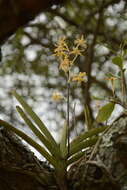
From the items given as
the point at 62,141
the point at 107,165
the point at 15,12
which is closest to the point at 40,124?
the point at 62,141

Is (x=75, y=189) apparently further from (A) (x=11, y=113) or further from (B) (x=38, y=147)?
(A) (x=11, y=113)

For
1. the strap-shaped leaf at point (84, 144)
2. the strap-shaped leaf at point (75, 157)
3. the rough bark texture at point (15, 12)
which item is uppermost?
the rough bark texture at point (15, 12)

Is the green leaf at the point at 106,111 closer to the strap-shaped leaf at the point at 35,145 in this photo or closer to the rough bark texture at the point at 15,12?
the strap-shaped leaf at the point at 35,145

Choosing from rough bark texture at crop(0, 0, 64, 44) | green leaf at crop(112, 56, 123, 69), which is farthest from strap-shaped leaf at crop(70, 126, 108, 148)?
rough bark texture at crop(0, 0, 64, 44)

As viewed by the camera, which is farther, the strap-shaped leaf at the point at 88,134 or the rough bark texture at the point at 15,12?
the rough bark texture at the point at 15,12

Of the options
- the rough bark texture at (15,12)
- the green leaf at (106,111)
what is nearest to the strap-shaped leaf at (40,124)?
the green leaf at (106,111)

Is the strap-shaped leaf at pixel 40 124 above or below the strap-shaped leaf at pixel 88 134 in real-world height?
above

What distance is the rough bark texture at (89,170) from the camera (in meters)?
0.62

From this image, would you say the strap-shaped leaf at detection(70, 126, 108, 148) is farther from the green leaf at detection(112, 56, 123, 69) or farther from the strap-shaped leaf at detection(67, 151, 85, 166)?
the green leaf at detection(112, 56, 123, 69)

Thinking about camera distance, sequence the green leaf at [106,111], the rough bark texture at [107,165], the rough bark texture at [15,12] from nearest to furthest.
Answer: the rough bark texture at [107,165]
the green leaf at [106,111]
the rough bark texture at [15,12]

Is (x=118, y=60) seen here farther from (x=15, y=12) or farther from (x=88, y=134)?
(x=15, y=12)

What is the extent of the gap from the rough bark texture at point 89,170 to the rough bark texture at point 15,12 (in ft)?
1.22

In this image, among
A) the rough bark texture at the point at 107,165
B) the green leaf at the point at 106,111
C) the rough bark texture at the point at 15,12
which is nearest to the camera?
the rough bark texture at the point at 107,165

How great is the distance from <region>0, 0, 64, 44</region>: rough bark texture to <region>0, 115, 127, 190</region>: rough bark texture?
0.37 meters
